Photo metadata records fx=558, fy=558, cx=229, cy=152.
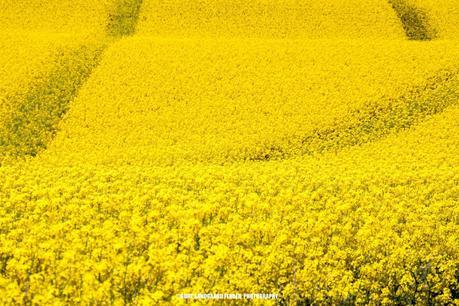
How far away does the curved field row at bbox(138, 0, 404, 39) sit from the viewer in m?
31.3

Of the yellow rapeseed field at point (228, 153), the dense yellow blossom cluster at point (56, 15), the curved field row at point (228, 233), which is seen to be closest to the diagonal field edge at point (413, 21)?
the yellow rapeseed field at point (228, 153)

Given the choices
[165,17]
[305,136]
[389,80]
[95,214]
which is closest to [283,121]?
[305,136]

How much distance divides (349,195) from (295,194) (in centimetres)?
113

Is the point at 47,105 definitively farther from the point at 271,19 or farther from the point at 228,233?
the point at 271,19

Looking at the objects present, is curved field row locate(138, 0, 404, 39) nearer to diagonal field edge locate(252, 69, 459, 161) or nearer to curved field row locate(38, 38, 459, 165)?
curved field row locate(38, 38, 459, 165)

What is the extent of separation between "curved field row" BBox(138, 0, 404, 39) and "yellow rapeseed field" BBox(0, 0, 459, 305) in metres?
0.16

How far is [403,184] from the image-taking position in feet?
42.2

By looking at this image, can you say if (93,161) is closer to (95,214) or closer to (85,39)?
(95,214)

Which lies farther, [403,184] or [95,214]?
[403,184]

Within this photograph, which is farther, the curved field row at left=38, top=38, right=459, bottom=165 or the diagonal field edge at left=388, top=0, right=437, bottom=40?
the diagonal field edge at left=388, top=0, right=437, bottom=40

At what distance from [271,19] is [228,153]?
17873 millimetres

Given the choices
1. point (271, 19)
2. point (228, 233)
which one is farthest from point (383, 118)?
point (271, 19)

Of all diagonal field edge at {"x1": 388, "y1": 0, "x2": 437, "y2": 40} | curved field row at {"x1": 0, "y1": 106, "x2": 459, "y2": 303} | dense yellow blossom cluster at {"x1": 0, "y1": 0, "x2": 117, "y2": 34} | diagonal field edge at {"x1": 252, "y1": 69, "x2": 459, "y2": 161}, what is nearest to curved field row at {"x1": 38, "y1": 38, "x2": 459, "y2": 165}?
diagonal field edge at {"x1": 252, "y1": 69, "x2": 459, "y2": 161}

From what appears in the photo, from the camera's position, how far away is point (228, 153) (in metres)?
17.2
